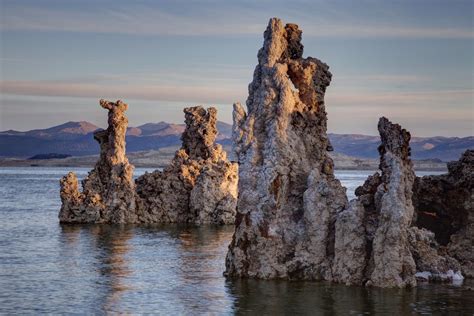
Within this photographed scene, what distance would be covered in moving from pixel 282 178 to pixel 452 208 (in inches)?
288

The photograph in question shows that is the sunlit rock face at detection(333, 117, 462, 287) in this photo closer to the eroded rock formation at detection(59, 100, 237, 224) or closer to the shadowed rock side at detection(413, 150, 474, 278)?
the shadowed rock side at detection(413, 150, 474, 278)

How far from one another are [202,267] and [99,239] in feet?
40.8

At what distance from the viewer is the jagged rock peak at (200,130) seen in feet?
216

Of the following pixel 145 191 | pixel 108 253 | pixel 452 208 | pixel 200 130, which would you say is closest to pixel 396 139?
pixel 452 208

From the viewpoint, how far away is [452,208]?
126 feet

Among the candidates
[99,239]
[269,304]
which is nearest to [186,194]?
[99,239]

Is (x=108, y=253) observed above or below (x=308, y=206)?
below

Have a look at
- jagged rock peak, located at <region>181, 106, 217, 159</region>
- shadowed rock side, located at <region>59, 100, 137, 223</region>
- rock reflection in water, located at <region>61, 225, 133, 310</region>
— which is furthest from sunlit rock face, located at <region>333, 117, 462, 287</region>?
jagged rock peak, located at <region>181, 106, 217, 159</region>

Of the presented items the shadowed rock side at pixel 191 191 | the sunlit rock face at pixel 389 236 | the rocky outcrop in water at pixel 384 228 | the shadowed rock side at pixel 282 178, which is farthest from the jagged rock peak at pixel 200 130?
the rocky outcrop in water at pixel 384 228

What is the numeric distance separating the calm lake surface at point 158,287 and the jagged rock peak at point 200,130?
44.1 ft

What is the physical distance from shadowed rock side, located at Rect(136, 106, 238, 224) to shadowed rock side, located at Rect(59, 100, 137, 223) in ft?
5.48

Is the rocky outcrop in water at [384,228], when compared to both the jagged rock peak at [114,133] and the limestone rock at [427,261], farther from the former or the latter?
the jagged rock peak at [114,133]

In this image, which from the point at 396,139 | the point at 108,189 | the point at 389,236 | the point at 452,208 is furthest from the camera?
the point at 108,189

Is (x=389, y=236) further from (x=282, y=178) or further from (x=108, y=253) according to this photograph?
(x=108, y=253)
